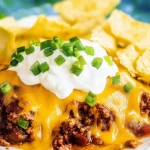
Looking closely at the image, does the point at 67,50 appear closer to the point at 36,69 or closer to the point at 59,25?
the point at 36,69

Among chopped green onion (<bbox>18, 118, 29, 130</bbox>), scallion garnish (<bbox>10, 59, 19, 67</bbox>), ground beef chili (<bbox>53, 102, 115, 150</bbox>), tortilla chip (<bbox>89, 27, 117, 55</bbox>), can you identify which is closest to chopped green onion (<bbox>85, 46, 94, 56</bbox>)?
tortilla chip (<bbox>89, 27, 117, 55</bbox>)

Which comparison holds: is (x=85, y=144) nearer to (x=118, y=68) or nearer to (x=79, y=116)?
(x=79, y=116)

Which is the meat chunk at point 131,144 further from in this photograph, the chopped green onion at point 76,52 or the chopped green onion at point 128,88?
the chopped green onion at point 76,52

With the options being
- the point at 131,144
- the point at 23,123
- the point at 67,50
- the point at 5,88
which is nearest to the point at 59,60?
the point at 67,50

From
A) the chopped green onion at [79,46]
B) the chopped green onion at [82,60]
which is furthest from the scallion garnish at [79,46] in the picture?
the chopped green onion at [82,60]

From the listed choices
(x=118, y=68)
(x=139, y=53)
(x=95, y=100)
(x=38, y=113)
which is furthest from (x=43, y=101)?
(x=139, y=53)

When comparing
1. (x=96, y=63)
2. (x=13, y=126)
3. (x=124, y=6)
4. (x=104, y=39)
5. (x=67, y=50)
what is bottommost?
(x=124, y=6)

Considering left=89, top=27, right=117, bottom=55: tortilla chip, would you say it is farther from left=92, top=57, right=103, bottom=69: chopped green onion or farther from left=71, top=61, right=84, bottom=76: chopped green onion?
left=71, top=61, right=84, bottom=76: chopped green onion
